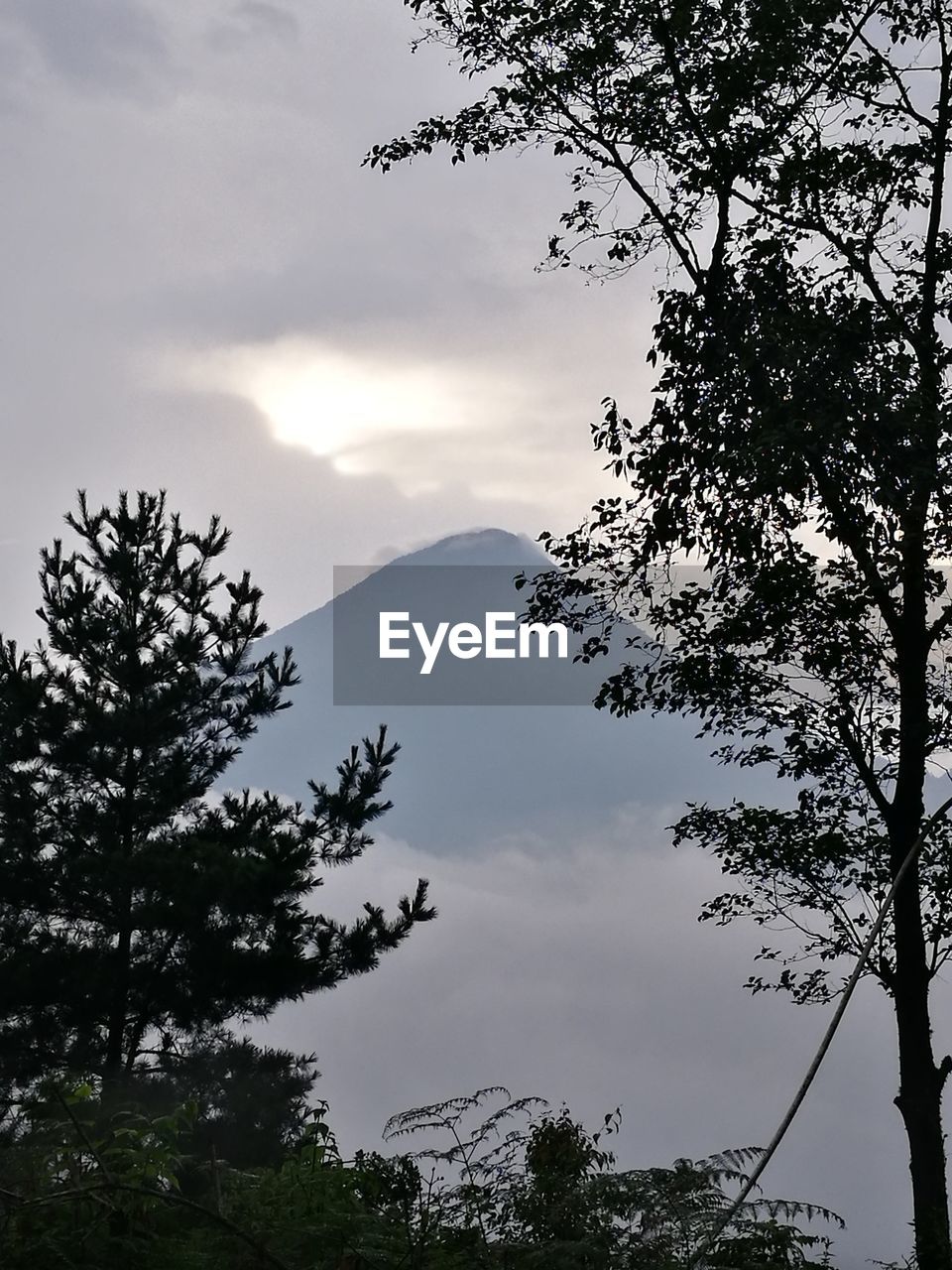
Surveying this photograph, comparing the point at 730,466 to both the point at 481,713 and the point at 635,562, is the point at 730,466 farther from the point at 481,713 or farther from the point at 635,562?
the point at 481,713

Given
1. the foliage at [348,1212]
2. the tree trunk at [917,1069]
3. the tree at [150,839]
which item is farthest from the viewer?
the tree at [150,839]

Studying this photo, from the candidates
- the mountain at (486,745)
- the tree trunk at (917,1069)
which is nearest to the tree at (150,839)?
the tree trunk at (917,1069)

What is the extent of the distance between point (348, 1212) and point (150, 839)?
11990mm

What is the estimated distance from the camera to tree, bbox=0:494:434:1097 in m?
15.6

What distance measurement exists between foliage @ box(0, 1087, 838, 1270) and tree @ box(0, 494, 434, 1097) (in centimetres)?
903

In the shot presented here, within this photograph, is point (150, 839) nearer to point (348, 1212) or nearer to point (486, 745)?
Answer: point (348, 1212)

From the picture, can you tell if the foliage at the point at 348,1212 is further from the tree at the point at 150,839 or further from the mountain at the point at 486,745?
the mountain at the point at 486,745

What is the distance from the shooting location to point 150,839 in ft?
53.6

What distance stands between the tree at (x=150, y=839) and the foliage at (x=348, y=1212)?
9.03 meters

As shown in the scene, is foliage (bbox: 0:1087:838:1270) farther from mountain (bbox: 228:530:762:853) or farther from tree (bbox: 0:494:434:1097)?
mountain (bbox: 228:530:762:853)

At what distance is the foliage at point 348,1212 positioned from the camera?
13.9ft

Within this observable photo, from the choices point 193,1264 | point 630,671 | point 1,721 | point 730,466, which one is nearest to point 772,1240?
point 193,1264

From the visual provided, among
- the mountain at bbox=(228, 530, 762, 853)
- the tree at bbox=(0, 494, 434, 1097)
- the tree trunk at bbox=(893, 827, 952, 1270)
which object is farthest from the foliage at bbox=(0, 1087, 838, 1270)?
the mountain at bbox=(228, 530, 762, 853)

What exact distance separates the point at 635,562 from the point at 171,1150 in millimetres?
6926
